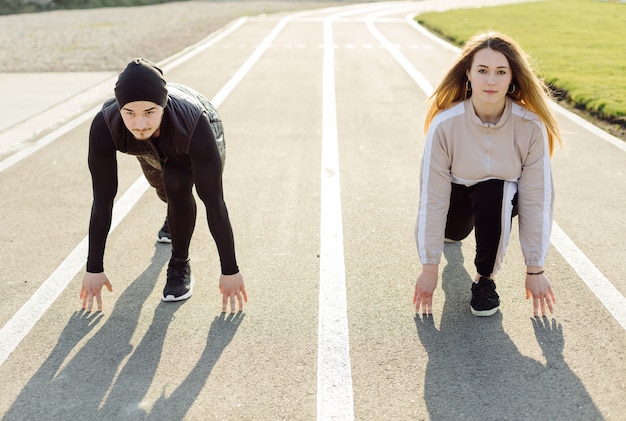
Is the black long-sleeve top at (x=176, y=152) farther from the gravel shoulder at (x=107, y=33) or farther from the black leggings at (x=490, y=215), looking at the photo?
the gravel shoulder at (x=107, y=33)

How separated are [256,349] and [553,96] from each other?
8.38 m

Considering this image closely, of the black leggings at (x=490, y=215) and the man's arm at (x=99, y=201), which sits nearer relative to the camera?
the man's arm at (x=99, y=201)

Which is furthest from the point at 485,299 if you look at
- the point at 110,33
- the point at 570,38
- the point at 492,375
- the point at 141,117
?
the point at 110,33

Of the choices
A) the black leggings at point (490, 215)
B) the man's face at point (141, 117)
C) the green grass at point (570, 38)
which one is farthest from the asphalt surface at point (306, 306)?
the green grass at point (570, 38)

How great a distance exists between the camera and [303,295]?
178 inches

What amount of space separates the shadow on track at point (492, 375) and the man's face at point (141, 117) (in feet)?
5.93

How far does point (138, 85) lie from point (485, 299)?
2262 millimetres

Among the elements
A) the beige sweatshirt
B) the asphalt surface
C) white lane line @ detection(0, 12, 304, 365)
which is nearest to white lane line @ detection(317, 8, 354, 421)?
the asphalt surface

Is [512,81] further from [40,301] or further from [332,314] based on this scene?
[40,301]

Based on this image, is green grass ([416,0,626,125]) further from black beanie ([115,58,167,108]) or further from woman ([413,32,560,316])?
black beanie ([115,58,167,108])

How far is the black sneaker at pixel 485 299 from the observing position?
13.8 feet

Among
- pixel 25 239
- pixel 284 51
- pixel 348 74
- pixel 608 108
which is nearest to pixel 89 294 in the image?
pixel 25 239

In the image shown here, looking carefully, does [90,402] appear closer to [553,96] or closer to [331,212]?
[331,212]

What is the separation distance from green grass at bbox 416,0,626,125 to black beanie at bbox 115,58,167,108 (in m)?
2.31
